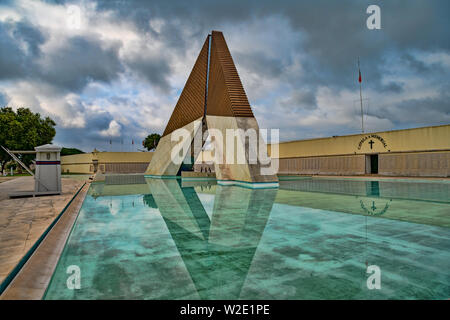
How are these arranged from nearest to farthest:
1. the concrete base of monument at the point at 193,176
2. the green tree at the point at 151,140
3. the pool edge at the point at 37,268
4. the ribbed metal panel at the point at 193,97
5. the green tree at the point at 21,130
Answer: the pool edge at the point at 37,268
the ribbed metal panel at the point at 193,97
the concrete base of monument at the point at 193,176
the green tree at the point at 21,130
the green tree at the point at 151,140

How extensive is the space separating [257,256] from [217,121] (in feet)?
45.1

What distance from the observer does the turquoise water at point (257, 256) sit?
93.8 inches

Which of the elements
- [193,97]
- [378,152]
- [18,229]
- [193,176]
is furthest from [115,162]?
[18,229]

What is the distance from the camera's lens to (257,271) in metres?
2.80

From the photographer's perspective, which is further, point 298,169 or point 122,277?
point 298,169

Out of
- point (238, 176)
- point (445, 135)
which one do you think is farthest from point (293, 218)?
point (445, 135)

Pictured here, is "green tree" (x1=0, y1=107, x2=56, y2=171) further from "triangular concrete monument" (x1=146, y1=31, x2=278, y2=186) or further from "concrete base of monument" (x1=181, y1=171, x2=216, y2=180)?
"concrete base of monument" (x1=181, y1=171, x2=216, y2=180)

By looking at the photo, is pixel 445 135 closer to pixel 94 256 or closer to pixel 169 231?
pixel 169 231

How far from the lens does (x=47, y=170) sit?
923 centimetres

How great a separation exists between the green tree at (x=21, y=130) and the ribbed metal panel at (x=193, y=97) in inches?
762

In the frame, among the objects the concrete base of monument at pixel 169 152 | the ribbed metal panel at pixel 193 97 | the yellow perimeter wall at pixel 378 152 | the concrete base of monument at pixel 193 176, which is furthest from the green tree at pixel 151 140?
the concrete base of monument at pixel 193 176

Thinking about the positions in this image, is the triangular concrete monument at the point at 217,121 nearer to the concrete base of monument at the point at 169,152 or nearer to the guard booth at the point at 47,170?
the concrete base of monument at the point at 169,152

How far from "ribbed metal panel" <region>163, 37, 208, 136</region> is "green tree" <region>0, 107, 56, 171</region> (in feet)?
63.5
